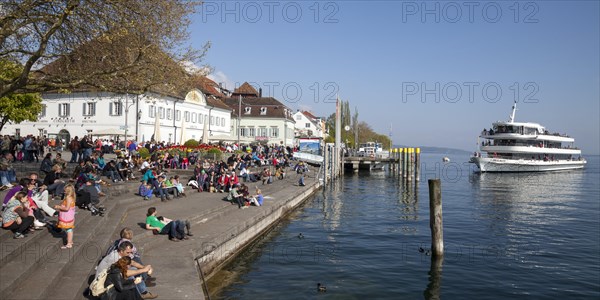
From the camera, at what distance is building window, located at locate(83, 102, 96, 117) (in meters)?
42.4

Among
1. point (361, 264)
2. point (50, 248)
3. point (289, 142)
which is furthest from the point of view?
point (289, 142)

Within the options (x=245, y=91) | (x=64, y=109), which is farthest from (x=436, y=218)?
(x=245, y=91)

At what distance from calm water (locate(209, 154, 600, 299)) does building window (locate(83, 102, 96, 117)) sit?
2406 cm

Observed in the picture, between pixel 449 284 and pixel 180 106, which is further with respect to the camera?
pixel 180 106

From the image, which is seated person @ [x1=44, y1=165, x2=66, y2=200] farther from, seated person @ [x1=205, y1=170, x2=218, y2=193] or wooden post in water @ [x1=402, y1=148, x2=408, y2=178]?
wooden post in water @ [x1=402, y1=148, x2=408, y2=178]

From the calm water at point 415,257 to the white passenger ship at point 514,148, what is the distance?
130 ft

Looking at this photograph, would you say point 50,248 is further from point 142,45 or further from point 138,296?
point 142,45

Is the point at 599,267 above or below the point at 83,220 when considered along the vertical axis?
below

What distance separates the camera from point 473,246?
18703 mm

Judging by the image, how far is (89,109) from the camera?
42531 millimetres

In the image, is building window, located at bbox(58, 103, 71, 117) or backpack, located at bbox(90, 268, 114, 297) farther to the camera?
building window, located at bbox(58, 103, 71, 117)

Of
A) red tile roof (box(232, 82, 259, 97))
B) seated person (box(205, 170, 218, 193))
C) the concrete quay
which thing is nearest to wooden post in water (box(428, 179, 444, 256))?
the concrete quay

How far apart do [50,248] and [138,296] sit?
2.70 metres

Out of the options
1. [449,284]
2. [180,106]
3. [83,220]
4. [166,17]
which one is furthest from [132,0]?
[180,106]
